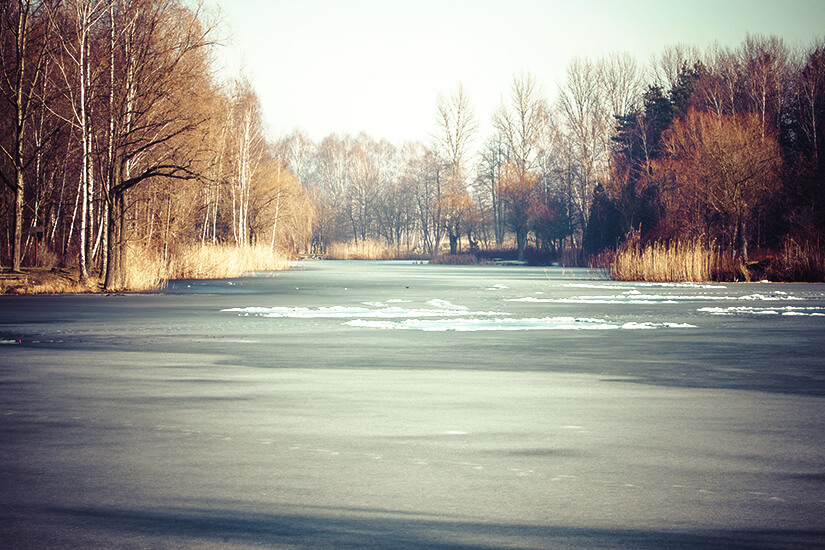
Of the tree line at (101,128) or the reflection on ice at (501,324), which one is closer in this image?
the reflection on ice at (501,324)

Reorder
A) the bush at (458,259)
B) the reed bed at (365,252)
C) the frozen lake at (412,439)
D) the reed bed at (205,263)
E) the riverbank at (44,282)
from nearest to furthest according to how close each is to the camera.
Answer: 1. the frozen lake at (412,439)
2. the riverbank at (44,282)
3. the reed bed at (205,263)
4. the bush at (458,259)
5. the reed bed at (365,252)

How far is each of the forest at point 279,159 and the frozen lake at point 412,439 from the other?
15.7 meters

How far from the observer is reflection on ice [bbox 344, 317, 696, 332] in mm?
15205

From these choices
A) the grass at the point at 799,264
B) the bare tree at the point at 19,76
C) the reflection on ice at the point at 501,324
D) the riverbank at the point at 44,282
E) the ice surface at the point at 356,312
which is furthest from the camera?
the grass at the point at 799,264

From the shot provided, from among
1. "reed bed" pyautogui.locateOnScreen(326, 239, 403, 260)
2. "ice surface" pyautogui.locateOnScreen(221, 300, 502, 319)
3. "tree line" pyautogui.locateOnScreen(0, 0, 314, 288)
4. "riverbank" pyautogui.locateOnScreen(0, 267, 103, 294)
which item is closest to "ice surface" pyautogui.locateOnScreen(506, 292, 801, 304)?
"ice surface" pyautogui.locateOnScreen(221, 300, 502, 319)

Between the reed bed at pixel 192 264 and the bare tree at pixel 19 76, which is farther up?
the bare tree at pixel 19 76

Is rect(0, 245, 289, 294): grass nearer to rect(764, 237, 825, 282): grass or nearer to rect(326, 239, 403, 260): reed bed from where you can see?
rect(764, 237, 825, 282): grass

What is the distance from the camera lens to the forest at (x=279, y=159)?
27.5 m

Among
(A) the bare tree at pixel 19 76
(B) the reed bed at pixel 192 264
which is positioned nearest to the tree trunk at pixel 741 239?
(B) the reed bed at pixel 192 264

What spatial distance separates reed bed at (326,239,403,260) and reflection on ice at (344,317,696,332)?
61663 mm

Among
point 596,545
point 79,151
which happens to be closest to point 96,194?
point 79,151

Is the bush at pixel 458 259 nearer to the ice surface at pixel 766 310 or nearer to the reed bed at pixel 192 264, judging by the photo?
the reed bed at pixel 192 264

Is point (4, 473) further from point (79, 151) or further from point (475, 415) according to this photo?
point (79, 151)

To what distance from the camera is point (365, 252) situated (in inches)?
3100
